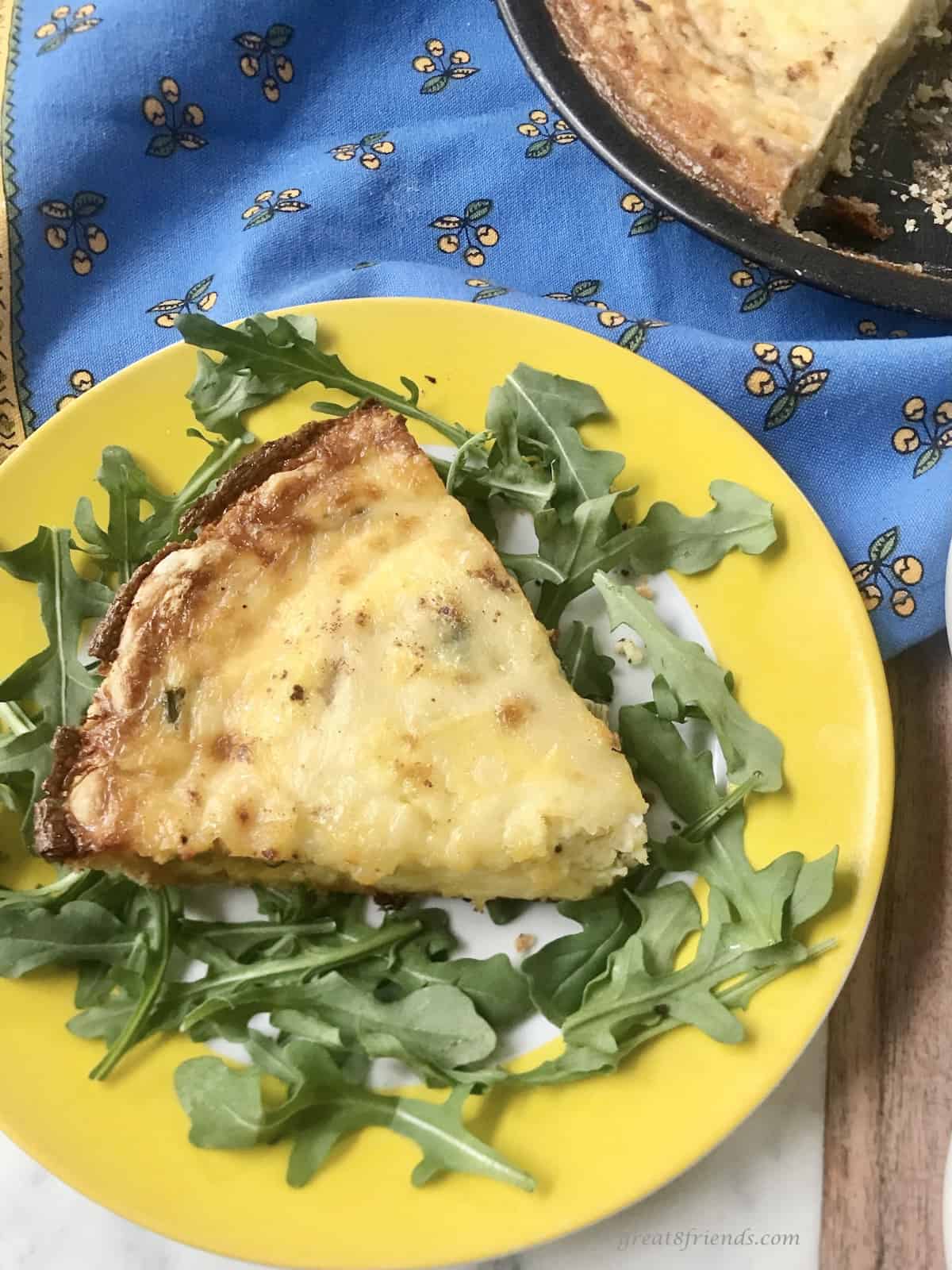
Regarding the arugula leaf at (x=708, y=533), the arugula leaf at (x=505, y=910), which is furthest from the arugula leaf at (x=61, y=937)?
the arugula leaf at (x=708, y=533)

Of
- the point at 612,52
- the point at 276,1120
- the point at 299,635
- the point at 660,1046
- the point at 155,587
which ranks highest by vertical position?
the point at 612,52

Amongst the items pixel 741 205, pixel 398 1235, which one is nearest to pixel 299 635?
pixel 398 1235

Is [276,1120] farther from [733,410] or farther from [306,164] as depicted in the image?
[306,164]

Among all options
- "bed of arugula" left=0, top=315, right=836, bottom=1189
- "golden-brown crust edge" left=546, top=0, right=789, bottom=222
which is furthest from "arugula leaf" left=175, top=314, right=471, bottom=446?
"golden-brown crust edge" left=546, top=0, right=789, bottom=222

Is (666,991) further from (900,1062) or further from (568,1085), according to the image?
(900,1062)

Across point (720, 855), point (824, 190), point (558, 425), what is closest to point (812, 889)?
point (720, 855)

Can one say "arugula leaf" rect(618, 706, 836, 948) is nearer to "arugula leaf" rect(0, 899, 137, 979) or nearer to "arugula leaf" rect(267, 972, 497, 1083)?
"arugula leaf" rect(267, 972, 497, 1083)
